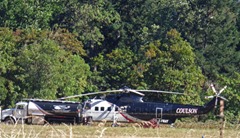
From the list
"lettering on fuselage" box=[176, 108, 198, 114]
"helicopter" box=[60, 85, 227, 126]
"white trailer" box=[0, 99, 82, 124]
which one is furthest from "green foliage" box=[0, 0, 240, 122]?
"lettering on fuselage" box=[176, 108, 198, 114]

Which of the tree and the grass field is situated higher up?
the tree

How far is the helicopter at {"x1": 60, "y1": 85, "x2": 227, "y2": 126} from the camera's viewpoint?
3148 cm

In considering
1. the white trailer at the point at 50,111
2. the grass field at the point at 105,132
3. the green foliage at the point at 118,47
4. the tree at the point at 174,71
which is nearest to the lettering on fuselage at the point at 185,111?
the grass field at the point at 105,132

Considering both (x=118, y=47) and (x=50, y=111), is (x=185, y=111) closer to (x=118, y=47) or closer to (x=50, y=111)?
(x=50, y=111)

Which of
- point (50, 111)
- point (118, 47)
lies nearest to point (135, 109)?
point (50, 111)

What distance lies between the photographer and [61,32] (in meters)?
48.1

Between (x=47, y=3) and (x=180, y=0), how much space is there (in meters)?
9.30

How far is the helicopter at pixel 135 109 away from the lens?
31.5m

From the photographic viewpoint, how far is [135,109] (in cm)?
3219

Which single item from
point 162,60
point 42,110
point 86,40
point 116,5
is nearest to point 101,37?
point 86,40

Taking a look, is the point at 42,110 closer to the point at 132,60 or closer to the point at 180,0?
the point at 132,60

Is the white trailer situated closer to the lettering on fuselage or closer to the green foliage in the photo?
the lettering on fuselage

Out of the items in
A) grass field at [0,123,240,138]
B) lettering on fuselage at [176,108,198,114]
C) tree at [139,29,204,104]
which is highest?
tree at [139,29,204,104]

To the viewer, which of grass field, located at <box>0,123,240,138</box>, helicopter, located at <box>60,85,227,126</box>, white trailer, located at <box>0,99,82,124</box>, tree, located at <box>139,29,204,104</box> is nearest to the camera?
grass field, located at <box>0,123,240,138</box>
